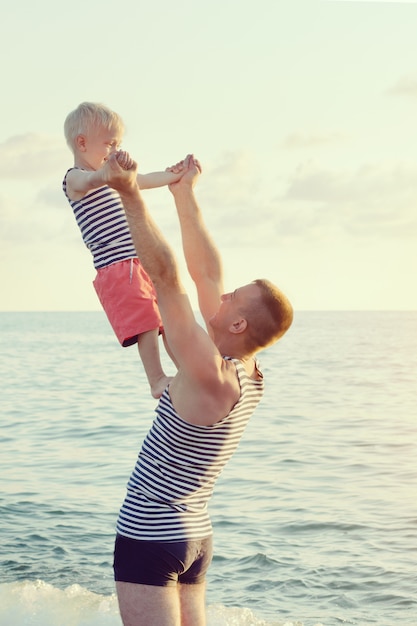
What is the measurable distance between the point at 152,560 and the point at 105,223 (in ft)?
3.59

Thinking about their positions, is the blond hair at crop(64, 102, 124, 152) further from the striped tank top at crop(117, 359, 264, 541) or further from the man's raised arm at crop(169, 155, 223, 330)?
the striped tank top at crop(117, 359, 264, 541)

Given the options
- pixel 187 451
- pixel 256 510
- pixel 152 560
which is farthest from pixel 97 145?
pixel 256 510

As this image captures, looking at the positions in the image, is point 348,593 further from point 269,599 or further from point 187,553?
point 187,553

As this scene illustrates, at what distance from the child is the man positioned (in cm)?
40

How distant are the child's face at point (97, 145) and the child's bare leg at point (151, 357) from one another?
0.57 m

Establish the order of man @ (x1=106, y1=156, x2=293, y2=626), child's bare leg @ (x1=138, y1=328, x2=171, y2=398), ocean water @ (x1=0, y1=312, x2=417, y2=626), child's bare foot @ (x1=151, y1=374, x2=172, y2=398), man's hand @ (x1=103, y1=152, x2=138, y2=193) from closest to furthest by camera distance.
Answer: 1. man's hand @ (x1=103, y1=152, x2=138, y2=193)
2. man @ (x1=106, y1=156, x2=293, y2=626)
3. child's bare foot @ (x1=151, y1=374, x2=172, y2=398)
4. child's bare leg @ (x1=138, y1=328, x2=171, y2=398)
5. ocean water @ (x1=0, y1=312, x2=417, y2=626)

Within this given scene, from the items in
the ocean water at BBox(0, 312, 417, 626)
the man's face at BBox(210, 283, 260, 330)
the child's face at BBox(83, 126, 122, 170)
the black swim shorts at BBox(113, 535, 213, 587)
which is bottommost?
the ocean water at BBox(0, 312, 417, 626)

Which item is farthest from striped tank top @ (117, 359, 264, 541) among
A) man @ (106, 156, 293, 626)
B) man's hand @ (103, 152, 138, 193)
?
man's hand @ (103, 152, 138, 193)

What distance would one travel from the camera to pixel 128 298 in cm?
332

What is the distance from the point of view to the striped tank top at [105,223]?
130 inches

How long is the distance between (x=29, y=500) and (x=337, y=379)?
47.6ft

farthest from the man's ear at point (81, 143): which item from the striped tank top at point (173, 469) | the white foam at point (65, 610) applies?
the white foam at point (65, 610)

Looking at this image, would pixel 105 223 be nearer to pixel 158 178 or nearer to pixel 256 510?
pixel 158 178

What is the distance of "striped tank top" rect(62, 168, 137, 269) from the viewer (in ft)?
10.8
